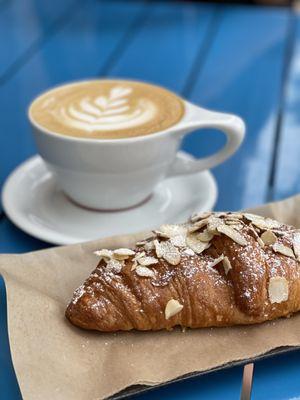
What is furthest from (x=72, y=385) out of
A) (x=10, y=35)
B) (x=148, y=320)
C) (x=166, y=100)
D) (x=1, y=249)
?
(x=10, y=35)

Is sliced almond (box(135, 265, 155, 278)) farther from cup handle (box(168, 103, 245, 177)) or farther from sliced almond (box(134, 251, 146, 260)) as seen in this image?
cup handle (box(168, 103, 245, 177))

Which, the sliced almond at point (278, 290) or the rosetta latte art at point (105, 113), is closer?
the sliced almond at point (278, 290)

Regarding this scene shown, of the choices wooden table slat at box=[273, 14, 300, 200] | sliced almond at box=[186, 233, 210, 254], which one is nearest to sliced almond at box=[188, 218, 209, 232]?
sliced almond at box=[186, 233, 210, 254]

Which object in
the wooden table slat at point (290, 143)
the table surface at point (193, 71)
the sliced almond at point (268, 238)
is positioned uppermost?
the sliced almond at point (268, 238)

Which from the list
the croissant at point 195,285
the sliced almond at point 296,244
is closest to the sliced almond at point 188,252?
the croissant at point 195,285

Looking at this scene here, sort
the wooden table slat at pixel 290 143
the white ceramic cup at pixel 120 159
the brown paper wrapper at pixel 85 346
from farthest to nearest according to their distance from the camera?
1. the wooden table slat at pixel 290 143
2. the white ceramic cup at pixel 120 159
3. the brown paper wrapper at pixel 85 346

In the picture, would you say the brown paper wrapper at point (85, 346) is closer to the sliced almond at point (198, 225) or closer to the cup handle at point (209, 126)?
the sliced almond at point (198, 225)

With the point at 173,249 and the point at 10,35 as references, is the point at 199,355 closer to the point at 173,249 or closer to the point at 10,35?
the point at 173,249

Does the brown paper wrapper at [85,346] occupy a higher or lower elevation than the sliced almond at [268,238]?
lower

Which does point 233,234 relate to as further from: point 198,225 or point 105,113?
point 105,113
